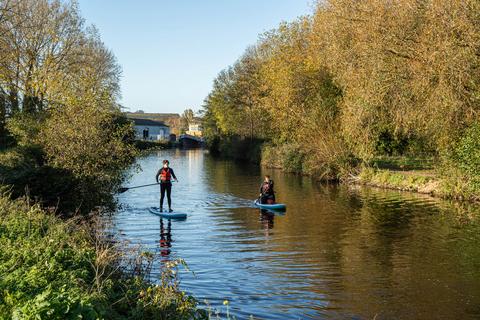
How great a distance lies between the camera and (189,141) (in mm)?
120812

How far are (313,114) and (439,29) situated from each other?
17.4 metres

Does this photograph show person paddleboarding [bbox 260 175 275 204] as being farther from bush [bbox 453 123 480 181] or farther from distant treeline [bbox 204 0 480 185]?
bush [bbox 453 123 480 181]

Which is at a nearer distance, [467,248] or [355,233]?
[467,248]

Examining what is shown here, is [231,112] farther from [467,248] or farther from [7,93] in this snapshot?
[467,248]

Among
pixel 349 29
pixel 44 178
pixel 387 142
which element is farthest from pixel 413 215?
pixel 387 142

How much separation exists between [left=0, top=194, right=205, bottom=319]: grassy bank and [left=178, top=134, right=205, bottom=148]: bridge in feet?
360

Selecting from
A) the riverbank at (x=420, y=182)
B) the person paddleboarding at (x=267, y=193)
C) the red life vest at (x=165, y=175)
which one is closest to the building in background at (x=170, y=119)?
the riverbank at (x=420, y=182)

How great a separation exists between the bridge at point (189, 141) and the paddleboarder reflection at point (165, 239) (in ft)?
329

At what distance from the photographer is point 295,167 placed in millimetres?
43688

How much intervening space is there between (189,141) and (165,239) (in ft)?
343

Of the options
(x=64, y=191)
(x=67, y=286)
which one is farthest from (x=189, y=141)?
(x=67, y=286)

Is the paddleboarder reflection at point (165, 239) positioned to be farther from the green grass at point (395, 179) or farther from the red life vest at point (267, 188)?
the green grass at point (395, 179)

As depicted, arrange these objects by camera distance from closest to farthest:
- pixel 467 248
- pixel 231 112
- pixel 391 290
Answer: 1. pixel 391 290
2. pixel 467 248
3. pixel 231 112

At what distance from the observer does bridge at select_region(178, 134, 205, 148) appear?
4718 inches
